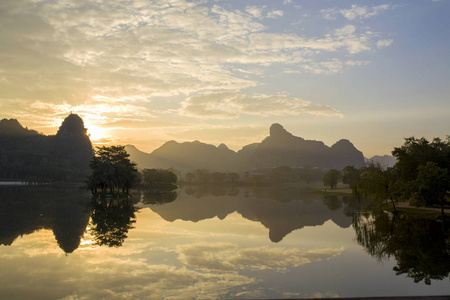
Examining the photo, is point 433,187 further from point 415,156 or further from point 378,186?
point 415,156

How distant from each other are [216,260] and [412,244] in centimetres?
1723

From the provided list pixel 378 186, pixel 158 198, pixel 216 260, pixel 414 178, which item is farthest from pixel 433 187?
pixel 158 198

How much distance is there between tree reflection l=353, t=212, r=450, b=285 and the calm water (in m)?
0.08

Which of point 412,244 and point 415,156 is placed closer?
point 412,244

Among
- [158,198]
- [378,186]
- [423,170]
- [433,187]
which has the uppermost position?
[423,170]

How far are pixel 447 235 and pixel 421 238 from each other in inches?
153

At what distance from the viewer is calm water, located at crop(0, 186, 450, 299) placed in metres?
16.0

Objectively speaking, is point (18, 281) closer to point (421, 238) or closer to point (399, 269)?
point (399, 269)

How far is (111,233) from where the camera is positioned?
3173cm

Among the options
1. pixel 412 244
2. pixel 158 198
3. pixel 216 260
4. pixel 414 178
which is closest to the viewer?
pixel 216 260

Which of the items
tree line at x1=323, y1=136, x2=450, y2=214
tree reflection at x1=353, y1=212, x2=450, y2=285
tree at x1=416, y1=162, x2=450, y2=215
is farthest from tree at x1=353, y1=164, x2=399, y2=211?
tree reflection at x1=353, y1=212, x2=450, y2=285

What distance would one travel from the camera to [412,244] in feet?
90.9

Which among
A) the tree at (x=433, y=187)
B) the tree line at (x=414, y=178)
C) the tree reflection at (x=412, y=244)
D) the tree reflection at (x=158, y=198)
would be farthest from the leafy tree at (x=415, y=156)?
the tree reflection at (x=158, y=198)

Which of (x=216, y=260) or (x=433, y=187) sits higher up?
(x=433, y=187)
